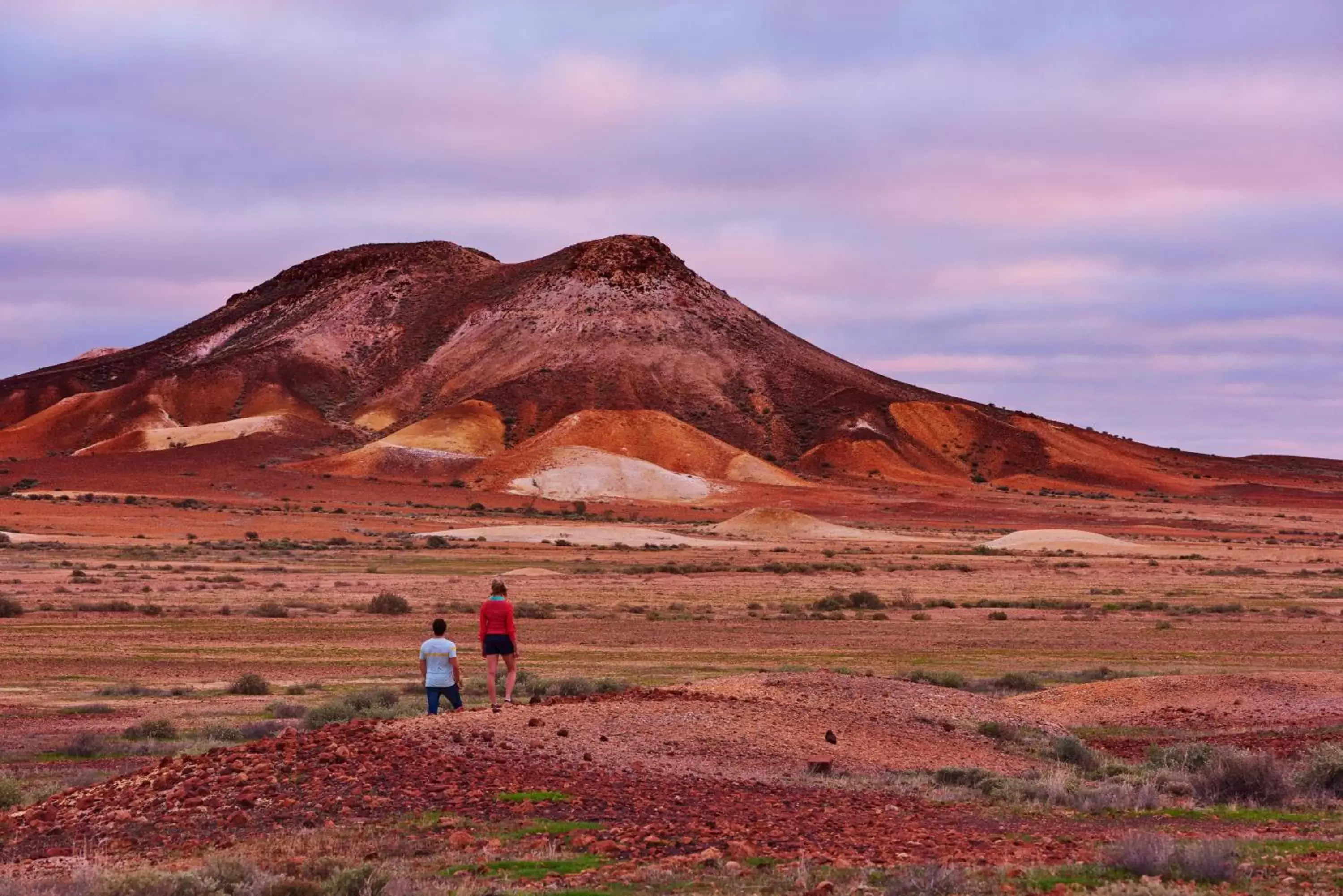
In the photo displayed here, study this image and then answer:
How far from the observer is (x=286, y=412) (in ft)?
494

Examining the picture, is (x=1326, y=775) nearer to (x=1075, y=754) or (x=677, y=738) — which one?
(x=1075, y=754)

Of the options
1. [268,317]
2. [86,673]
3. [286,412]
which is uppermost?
[268,317]

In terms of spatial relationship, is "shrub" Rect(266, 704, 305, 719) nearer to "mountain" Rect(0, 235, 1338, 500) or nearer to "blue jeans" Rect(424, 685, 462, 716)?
"blue jeans" Rect(424, 685, 462, 716)

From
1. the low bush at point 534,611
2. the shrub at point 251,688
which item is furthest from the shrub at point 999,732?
the low bush at point 534,611

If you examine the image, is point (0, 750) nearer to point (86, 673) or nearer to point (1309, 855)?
point (86, 673)

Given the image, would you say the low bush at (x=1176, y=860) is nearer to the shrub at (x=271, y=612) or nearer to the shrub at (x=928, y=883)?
the shrub at (x=928, y=883)

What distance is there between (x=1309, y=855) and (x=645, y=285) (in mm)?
159734

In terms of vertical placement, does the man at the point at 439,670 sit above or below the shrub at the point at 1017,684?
above

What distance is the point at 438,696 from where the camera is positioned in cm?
1619

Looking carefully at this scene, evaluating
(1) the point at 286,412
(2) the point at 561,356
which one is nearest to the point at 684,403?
(2) the point at 561,356

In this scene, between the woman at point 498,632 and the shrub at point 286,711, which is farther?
the shrub at point 286,711

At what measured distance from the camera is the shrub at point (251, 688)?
22.9 meters

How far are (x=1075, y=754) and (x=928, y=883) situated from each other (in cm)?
745

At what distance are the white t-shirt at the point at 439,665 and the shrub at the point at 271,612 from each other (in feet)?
71.2
